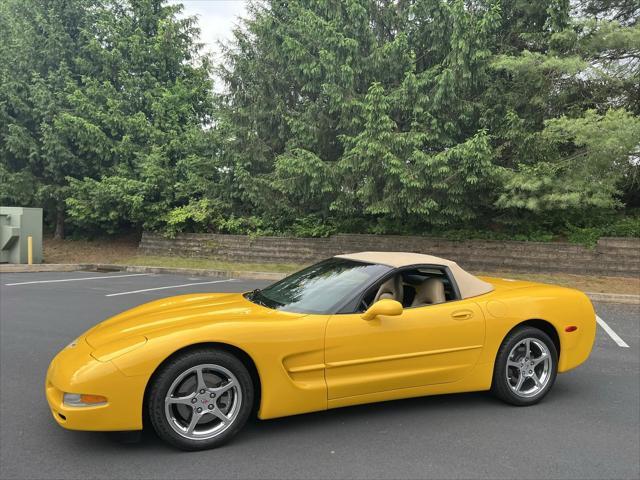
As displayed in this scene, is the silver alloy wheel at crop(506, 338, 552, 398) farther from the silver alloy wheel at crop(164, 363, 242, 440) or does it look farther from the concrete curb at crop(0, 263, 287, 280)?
the concrete curb at crop(0, 263, 287, 280)

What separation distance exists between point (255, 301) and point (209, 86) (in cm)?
1765

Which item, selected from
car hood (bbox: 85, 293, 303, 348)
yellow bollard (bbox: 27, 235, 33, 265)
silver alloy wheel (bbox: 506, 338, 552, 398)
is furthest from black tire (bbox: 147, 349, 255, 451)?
yellow bollard (bbox: 27, 235, 33, 265)

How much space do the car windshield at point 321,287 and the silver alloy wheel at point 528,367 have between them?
129 cm

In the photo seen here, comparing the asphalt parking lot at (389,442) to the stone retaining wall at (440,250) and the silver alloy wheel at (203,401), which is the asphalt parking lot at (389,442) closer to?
the silver alloy wheel at (203,401)

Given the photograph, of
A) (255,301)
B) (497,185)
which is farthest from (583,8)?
(255,301)

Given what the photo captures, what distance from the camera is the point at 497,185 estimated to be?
12.1 metres

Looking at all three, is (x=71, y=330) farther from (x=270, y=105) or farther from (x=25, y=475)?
(x=270, y=105)

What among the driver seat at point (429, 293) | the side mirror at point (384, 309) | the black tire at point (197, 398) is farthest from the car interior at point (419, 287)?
the black tire at point (197, 398)

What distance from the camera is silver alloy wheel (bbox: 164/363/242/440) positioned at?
297 cm

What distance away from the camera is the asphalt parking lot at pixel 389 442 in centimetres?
281

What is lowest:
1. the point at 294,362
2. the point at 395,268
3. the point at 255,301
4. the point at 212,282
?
the point at 212,282

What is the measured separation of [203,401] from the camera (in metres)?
3.01

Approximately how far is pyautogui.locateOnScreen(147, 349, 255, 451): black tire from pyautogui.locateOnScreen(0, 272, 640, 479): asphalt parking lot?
0.09m

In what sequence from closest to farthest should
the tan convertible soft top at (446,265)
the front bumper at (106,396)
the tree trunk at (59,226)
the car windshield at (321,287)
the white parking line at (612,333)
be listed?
1. the front bumper at (106,396)
2. the car windshield at (321,287)
3. the tan convertible soft top at (446,265)
4. the white parking line at (612,333)
5. the tree trunk at (59,226)
